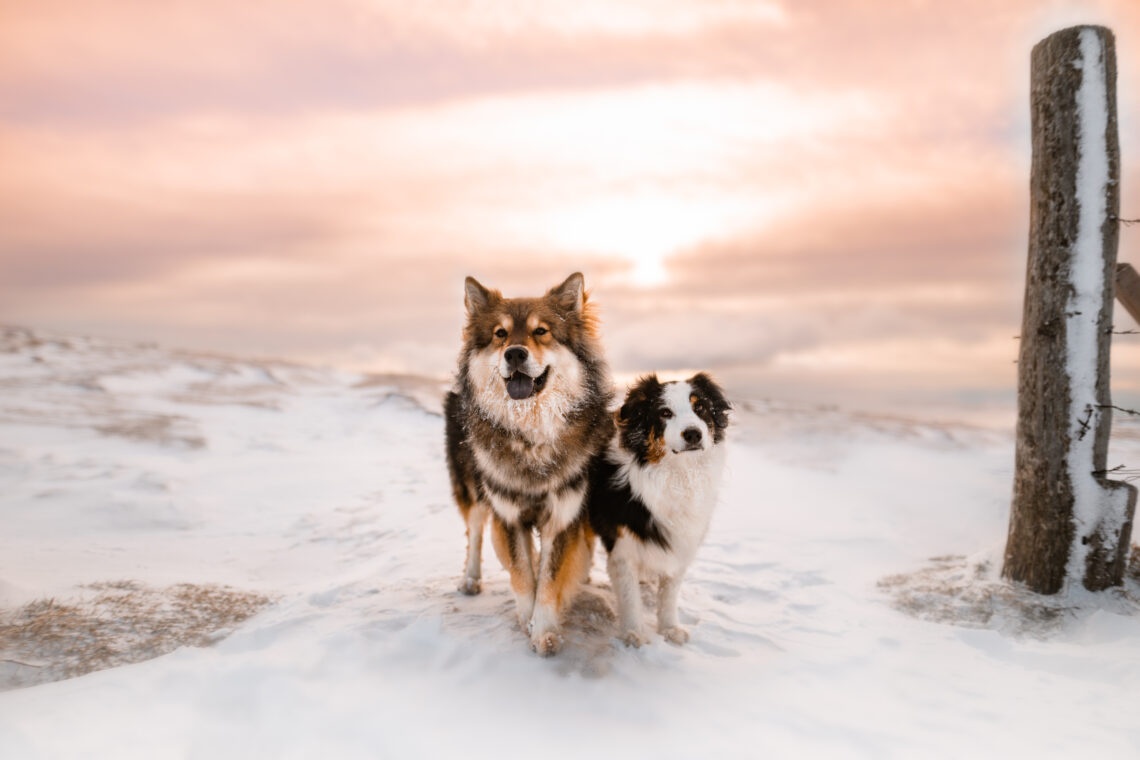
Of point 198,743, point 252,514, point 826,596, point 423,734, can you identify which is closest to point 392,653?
point 423,734

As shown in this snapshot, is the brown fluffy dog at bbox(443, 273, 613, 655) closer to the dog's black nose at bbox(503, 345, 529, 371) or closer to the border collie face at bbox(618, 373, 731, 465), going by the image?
the dog's black nose at bbox(503, 345, 529, 371)

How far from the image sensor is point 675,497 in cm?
409

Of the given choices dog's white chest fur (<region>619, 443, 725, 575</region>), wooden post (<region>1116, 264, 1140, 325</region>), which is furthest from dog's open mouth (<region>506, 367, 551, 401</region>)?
wooden post (<region>1116, 264, 1140, 325</region>)

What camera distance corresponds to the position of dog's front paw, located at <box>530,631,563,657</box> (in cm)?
385

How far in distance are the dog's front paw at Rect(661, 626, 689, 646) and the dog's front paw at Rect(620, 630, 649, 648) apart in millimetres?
259

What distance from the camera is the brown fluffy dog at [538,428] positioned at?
378 cm

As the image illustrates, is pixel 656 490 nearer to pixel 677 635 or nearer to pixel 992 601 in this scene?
pixel 677 635

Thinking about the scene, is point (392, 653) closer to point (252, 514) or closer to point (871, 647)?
point (871, 647)

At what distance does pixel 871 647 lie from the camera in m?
4.48

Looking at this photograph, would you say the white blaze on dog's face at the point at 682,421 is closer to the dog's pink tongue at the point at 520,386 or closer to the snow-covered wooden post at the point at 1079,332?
the dog's pink tongue at the point at 520,386

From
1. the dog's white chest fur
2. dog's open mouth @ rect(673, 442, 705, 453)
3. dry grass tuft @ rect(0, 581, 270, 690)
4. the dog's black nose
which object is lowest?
dry grass tuft @ rect(0, 581, 270, 690)

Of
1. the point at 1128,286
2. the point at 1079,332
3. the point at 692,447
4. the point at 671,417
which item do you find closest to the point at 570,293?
the point at 671,417

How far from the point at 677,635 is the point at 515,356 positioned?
85.9 inches

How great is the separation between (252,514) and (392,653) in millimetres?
5607
